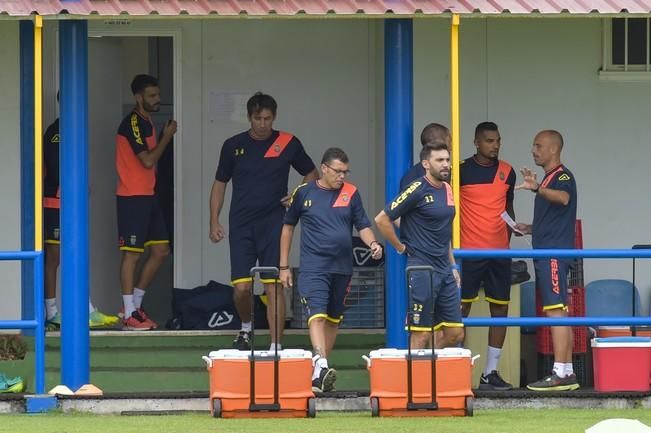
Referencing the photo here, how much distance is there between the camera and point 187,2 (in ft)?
39.1

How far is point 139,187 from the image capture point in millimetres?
14016

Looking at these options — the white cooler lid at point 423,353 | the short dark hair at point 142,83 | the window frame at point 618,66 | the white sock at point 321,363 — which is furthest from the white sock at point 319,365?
the window frame at point 618,66

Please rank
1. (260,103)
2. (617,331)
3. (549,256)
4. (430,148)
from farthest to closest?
(617,331), (260,103), (549,256), (430,148)

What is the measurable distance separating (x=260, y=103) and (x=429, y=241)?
2065mm

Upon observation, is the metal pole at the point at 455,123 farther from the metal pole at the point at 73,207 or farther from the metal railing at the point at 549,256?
the metal pole at the point at 73,207

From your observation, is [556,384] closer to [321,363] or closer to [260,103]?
[321,363]

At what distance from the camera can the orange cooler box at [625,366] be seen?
12.5 metres

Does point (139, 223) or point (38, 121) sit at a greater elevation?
point (38, 121)

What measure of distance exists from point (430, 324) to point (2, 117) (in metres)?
4.25

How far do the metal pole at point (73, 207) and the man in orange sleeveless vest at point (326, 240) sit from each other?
1429 mm

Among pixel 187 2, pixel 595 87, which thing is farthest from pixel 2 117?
pixel 595 87

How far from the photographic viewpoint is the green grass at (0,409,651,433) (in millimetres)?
10758

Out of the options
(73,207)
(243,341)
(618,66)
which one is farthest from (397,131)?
(618,66)

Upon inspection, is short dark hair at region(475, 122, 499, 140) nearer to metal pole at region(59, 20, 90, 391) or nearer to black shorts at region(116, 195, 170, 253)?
black shorts at region(116, 195, 170, 253)
